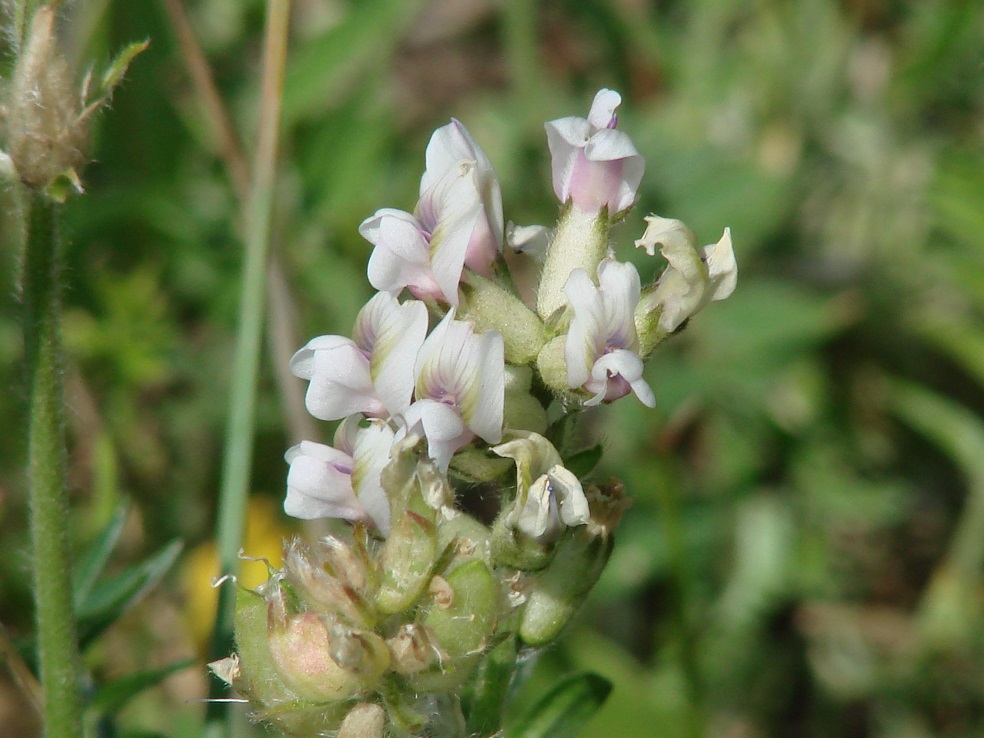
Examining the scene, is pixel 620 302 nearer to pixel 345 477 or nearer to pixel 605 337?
pixel 605 337

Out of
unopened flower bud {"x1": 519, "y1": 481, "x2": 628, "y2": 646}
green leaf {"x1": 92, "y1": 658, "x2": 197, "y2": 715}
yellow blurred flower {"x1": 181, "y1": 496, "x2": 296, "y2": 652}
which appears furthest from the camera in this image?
yellow blurred flower {"x1": 181, "y1": 496, "x2": 296, "y2": 652}

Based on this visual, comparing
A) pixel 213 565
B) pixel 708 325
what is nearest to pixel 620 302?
pixel 213 565

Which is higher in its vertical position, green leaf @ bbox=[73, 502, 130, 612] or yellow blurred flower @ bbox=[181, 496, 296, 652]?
green leaf @ bbox=[73, 502, 130, 612]

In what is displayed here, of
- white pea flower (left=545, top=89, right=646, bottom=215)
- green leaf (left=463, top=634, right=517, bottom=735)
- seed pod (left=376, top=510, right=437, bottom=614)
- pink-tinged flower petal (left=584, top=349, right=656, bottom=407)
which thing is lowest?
green leaf (left=463, top=634, right=517, bottom=735)

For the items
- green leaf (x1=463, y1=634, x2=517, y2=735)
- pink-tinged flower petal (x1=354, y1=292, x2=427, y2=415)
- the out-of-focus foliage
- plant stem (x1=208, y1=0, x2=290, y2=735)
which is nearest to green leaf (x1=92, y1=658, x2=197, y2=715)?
plant stem (x1=208, y1=0, x2=290, y2=735)

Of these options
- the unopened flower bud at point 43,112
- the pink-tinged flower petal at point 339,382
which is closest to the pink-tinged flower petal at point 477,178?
the pink-tinged flower petal at point 339,382

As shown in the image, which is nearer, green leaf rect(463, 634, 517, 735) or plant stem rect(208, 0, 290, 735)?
green leaf rect(463, 634, 517, 735)

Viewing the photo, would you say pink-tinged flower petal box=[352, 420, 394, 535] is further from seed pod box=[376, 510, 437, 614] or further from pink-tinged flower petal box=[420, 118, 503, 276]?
pink-tinged flower petal box=[420, 118, 503, 276]
